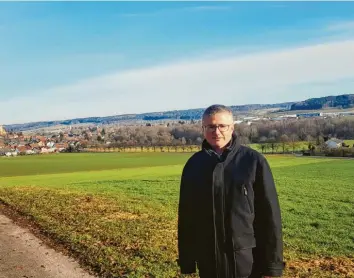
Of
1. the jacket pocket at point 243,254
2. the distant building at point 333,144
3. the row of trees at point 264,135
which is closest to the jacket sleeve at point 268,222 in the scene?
the jacket pocket at point 243,254

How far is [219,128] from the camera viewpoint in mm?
4297

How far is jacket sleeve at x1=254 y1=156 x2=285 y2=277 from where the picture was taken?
13.7ft

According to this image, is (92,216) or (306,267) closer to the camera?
(306,267)

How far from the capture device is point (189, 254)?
466cm

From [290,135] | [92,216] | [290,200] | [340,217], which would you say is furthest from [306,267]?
[290,135]

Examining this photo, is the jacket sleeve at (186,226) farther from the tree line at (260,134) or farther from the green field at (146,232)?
the tree line at (260,134)

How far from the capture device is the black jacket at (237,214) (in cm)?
418

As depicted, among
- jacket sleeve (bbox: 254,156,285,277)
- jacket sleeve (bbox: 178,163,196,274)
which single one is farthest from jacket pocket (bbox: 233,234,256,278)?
jacket sleeve (bbox: 178,163,196,274)

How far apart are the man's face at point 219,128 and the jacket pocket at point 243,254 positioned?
0.93m

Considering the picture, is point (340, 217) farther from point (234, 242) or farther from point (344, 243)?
point (234, 242)

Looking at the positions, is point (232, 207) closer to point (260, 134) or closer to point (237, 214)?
point (237, 214)

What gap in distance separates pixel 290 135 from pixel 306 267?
135 meters

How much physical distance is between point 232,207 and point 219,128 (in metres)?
0.77

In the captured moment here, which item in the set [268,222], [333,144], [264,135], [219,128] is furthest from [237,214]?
[264,135]
